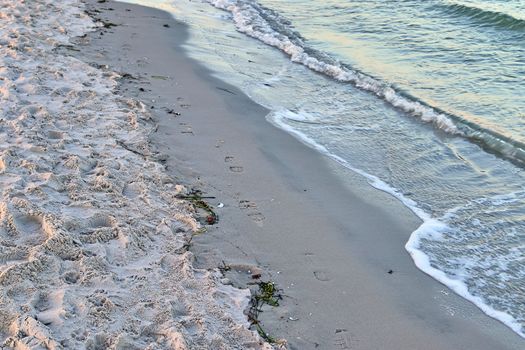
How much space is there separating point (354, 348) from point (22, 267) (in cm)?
208

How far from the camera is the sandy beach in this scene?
335 cm

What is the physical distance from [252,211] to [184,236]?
742 mm

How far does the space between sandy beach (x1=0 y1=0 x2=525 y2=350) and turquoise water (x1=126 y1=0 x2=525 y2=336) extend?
0.36 m

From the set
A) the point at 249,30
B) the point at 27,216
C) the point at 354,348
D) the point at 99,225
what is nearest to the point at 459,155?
the point at 354,348

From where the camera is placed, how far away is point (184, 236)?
4.25m

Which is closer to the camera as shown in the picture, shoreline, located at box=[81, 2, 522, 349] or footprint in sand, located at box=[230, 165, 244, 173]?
shoreline, located at box=[81, 2, 522, 349]

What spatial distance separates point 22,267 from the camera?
3439 mm

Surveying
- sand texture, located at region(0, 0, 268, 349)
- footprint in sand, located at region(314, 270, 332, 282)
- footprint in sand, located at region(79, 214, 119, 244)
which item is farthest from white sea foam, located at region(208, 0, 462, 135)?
footprint in sand, located at region(79, 214, 119, 244)

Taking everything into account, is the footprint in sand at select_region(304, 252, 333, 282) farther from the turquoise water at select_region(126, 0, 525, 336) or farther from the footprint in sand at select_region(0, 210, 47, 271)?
the footprint in sand at select_region(0, 210, 47, 271)

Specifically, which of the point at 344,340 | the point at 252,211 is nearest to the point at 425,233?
the point at 252,211

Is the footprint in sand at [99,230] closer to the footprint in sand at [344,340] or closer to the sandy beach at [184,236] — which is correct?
the sandy beach at [184,236]

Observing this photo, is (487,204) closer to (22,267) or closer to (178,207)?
(178,207)

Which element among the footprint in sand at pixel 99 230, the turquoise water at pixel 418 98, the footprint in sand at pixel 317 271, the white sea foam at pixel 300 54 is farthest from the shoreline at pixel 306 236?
the white sea foam at pixel 300 54

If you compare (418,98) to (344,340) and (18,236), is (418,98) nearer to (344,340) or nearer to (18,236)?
(344,340)
